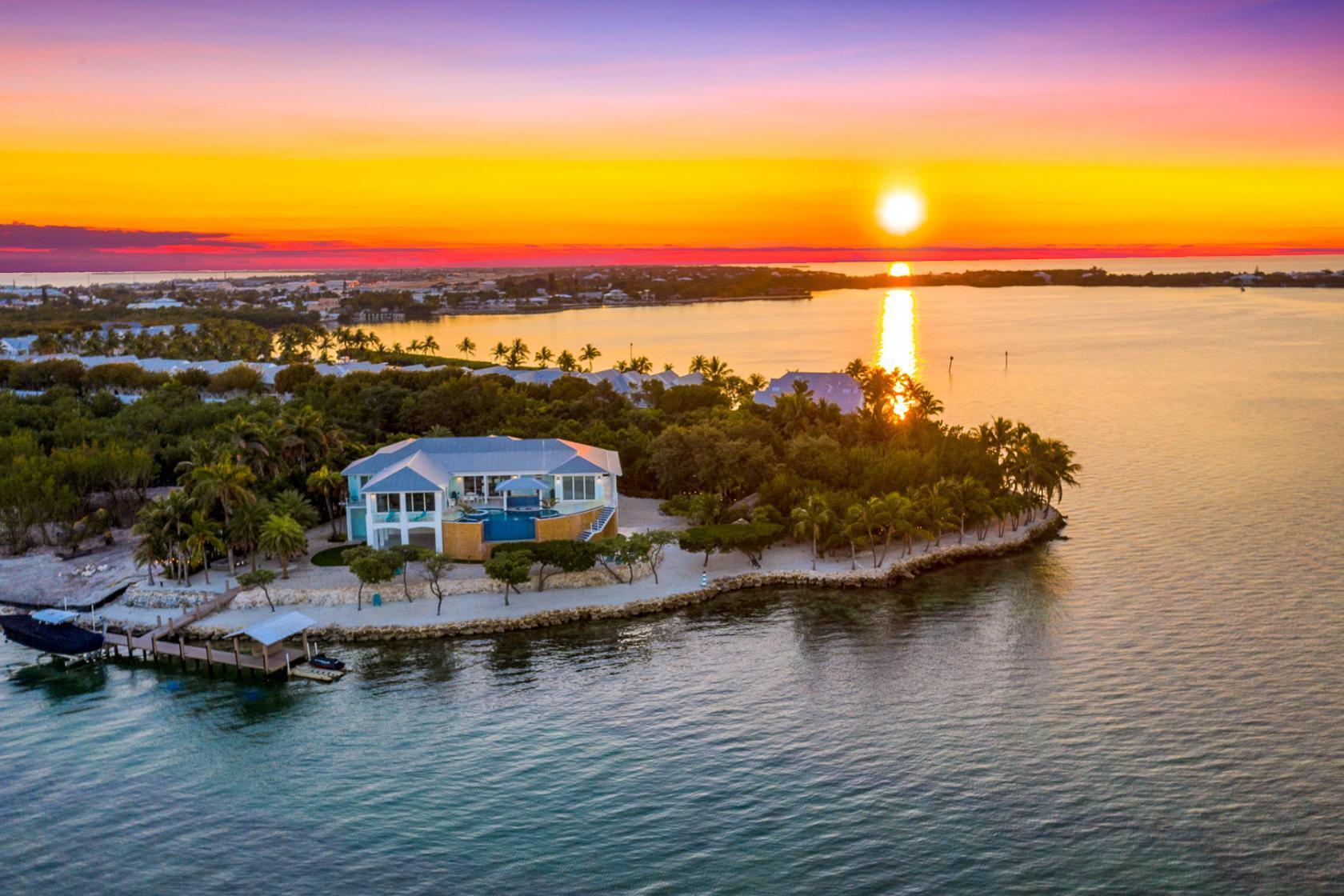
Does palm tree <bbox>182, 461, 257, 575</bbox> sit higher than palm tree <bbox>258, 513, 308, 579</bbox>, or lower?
higher

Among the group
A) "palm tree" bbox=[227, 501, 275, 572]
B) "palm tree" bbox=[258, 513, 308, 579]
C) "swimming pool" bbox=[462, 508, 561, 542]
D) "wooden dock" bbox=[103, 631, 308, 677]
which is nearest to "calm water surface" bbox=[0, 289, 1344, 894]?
"wooden dock" bbox=[103, 631, 308, 677]

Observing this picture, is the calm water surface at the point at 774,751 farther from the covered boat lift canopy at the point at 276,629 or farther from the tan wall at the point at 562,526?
the tan wall at the point at 562,526

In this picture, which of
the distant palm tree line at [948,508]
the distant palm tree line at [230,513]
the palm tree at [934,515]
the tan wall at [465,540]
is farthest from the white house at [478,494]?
the palm tree at [934,515]

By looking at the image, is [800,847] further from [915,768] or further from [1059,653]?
[1059,653]

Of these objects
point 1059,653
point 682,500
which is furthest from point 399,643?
point 1059,653

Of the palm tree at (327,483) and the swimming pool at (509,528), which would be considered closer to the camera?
the swimming pool at (509,528)

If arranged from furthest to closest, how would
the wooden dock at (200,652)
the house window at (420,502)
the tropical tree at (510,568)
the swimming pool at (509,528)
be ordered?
the house window at (420,502)
the swimming pool at (509,528)
the tropical tree at (510,568)
the wooden dock at (200,652)

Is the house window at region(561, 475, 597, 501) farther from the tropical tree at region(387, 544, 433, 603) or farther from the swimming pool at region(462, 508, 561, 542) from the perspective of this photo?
the tropical tree at region(387, 544, 433, 603)
